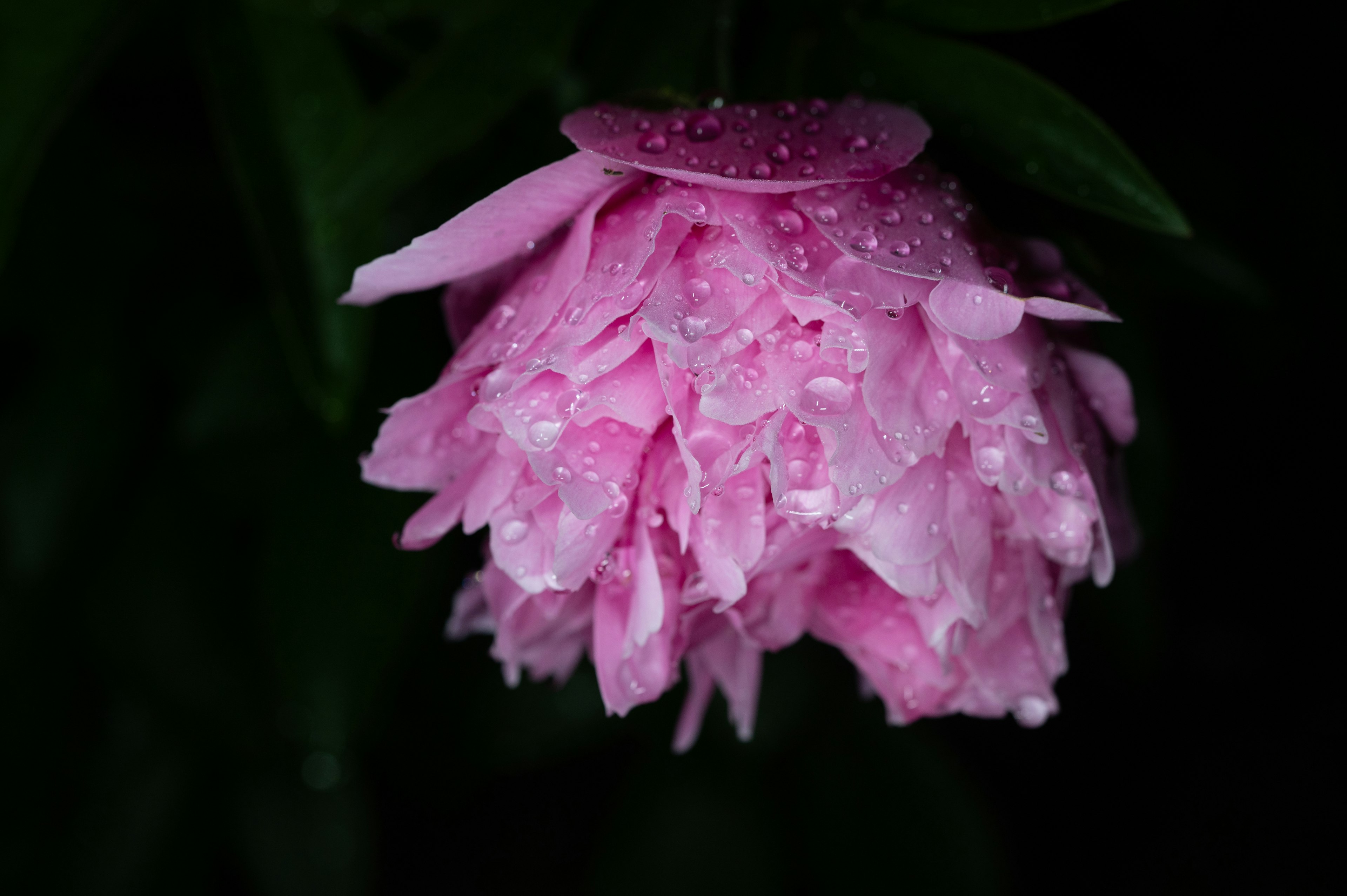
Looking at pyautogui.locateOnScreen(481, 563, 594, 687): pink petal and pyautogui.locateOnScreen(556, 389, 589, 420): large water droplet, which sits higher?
pyautogui.locateOnScreen(556, 389, 589, 420): large water droplet

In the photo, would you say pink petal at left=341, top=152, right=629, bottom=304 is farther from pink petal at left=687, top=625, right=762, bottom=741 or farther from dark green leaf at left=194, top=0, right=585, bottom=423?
pink petal at left=687, top=625, right=762, bottom=741

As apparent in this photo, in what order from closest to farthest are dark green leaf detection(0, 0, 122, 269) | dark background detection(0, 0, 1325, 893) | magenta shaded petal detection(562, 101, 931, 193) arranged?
magenta shaded petal detection(562, 101, 931, 193) < dark green leaf detection(0, 0, 122, 269) < dark background detection(0, 0, 1325, 893)

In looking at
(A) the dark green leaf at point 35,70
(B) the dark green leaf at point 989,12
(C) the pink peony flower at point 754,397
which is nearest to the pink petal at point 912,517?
(C) the pink peony flower at point 754,397

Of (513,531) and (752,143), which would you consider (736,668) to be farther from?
(752,143)

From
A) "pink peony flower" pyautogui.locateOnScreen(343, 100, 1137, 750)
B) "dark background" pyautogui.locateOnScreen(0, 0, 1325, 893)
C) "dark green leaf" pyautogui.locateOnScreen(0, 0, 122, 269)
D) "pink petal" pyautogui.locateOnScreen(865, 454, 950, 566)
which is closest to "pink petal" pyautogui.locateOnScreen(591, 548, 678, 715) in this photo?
"pink peony flower" pyautogui.locateOnScreen(343, 100, 1137, 750)

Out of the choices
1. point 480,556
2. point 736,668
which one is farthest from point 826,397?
point 480,556

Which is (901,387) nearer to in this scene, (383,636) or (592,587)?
(592,587)

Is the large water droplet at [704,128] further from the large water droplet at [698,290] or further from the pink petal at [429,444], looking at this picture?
the pink petal at [429,444]
